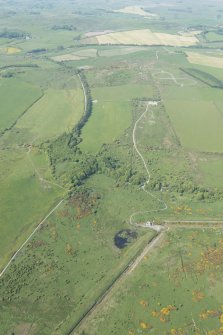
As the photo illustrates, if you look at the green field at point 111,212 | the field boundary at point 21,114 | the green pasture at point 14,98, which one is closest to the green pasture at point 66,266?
the green field at point 111,212

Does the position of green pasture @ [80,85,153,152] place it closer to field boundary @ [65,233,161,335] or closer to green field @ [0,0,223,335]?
green field @ [0,0,223,335]

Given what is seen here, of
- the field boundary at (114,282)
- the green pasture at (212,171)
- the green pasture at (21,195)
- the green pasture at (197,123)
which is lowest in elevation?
the field boundary at (114,282)

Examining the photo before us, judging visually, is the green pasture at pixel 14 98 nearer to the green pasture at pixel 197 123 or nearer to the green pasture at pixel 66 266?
the green pasture at pixel 197 123

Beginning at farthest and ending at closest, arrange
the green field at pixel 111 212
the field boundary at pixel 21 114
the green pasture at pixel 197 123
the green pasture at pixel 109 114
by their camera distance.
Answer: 1. the field boundary at pixel 21 114
2. the green pasture at pixel 109 114
3. the green pasture at pixel 197 123
4. the green field at pixel 111 212

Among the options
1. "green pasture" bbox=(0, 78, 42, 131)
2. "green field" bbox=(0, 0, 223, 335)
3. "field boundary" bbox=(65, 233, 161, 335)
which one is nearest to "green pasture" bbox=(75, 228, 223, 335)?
"green field" bbox=(0, 0, 223, 335)

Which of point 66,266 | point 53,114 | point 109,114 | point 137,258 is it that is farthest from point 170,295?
point 53,114

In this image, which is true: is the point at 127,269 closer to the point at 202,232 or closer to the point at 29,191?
the point at 202,232
